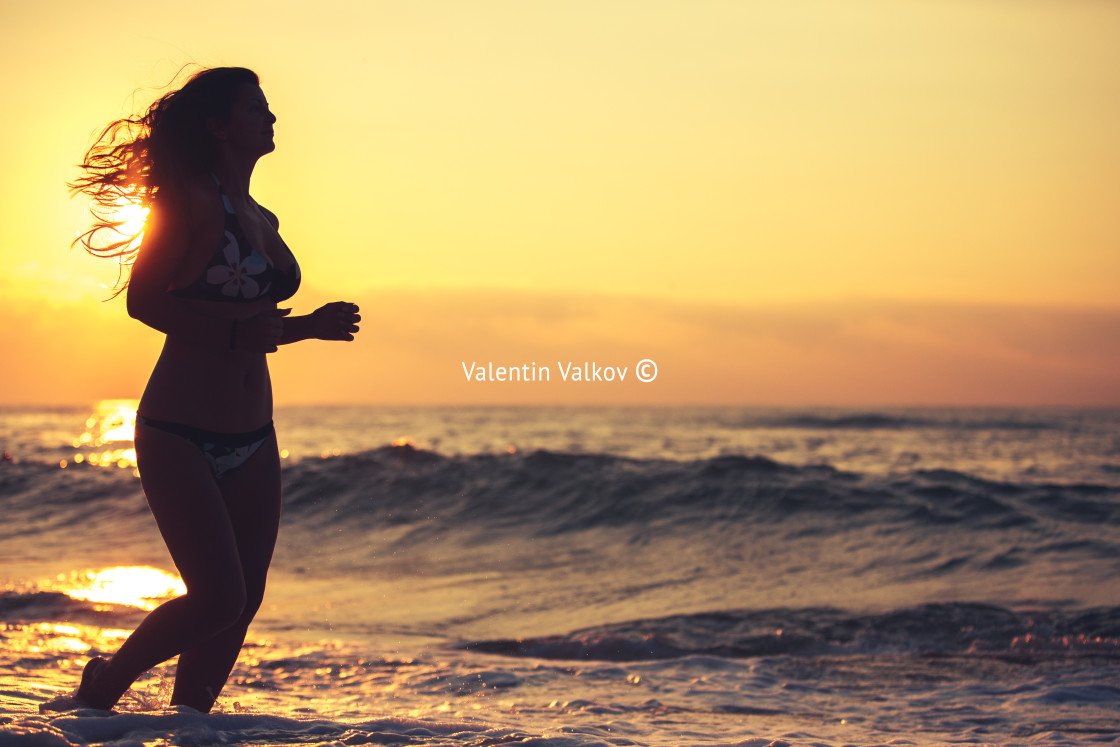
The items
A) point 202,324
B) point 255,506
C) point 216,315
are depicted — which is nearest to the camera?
point 202,324

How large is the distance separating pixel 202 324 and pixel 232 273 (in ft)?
0.58

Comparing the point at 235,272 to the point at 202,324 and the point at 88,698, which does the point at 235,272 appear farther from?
the point at 88,698

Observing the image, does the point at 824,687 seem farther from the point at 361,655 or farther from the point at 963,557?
the point at 963,557

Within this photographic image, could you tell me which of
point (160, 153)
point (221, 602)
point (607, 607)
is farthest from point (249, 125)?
point (607, 607)

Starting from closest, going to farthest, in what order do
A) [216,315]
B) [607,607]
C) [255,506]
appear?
[216,315] < [255,506] < [607,607]

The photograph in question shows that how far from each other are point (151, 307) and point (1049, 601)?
7.01 meters

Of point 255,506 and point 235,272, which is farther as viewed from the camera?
point 255,506

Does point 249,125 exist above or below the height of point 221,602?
above

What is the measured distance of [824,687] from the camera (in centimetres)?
499

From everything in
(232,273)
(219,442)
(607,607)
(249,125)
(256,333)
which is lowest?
(607,607)

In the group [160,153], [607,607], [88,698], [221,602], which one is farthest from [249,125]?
[607,607]

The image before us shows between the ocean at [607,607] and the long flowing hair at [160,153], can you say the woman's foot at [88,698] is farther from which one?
the long flowing hair at [160,153]

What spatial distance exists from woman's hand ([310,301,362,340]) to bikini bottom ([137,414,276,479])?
34 centimetres

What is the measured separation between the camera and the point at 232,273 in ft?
8.92
